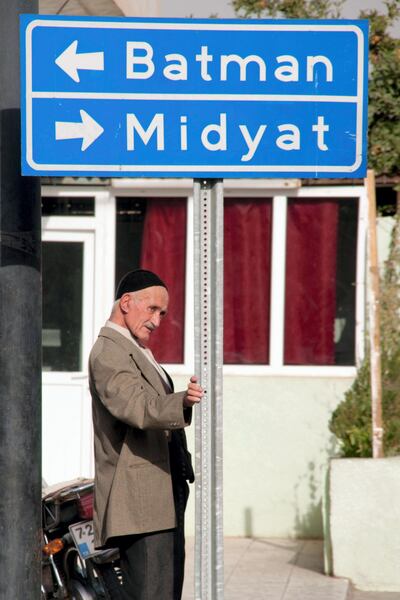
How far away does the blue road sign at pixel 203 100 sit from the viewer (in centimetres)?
419

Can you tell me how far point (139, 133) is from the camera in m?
4.22

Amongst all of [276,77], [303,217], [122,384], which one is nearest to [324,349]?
[303,217]

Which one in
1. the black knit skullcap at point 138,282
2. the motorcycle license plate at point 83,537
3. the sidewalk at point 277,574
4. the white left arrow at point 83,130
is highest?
the white left arrow at point 83,130

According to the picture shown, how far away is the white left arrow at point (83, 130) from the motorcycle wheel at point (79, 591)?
249cm

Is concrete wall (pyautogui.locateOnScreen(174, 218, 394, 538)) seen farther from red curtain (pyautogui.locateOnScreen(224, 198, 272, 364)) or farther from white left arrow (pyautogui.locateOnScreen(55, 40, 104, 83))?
white left arrow (pyautogui.locateOnScreen(55, 40, 104, 83))

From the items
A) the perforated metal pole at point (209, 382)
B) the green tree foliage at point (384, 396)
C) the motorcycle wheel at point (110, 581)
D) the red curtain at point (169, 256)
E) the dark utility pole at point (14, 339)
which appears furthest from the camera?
the red curtain at point (169, 256)

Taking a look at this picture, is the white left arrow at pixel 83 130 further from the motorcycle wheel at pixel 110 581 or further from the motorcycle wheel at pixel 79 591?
the motorcycle wheel at pixel 79 591

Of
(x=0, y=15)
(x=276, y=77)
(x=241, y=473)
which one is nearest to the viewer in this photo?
(x=276, y=77)

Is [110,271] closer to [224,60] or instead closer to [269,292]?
[269,292]

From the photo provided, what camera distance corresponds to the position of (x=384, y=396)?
8.09m

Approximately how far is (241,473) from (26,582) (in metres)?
4.54

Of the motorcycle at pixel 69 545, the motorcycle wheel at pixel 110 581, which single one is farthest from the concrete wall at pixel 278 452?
the motorcycle wheel at pixel 110 581

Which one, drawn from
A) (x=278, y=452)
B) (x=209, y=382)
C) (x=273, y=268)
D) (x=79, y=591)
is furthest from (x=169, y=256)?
(x=209, y=382)

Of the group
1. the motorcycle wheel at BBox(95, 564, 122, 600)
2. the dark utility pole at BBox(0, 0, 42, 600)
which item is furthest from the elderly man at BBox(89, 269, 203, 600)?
the dark utility pole at BBox(0, 0, 42, 600)
